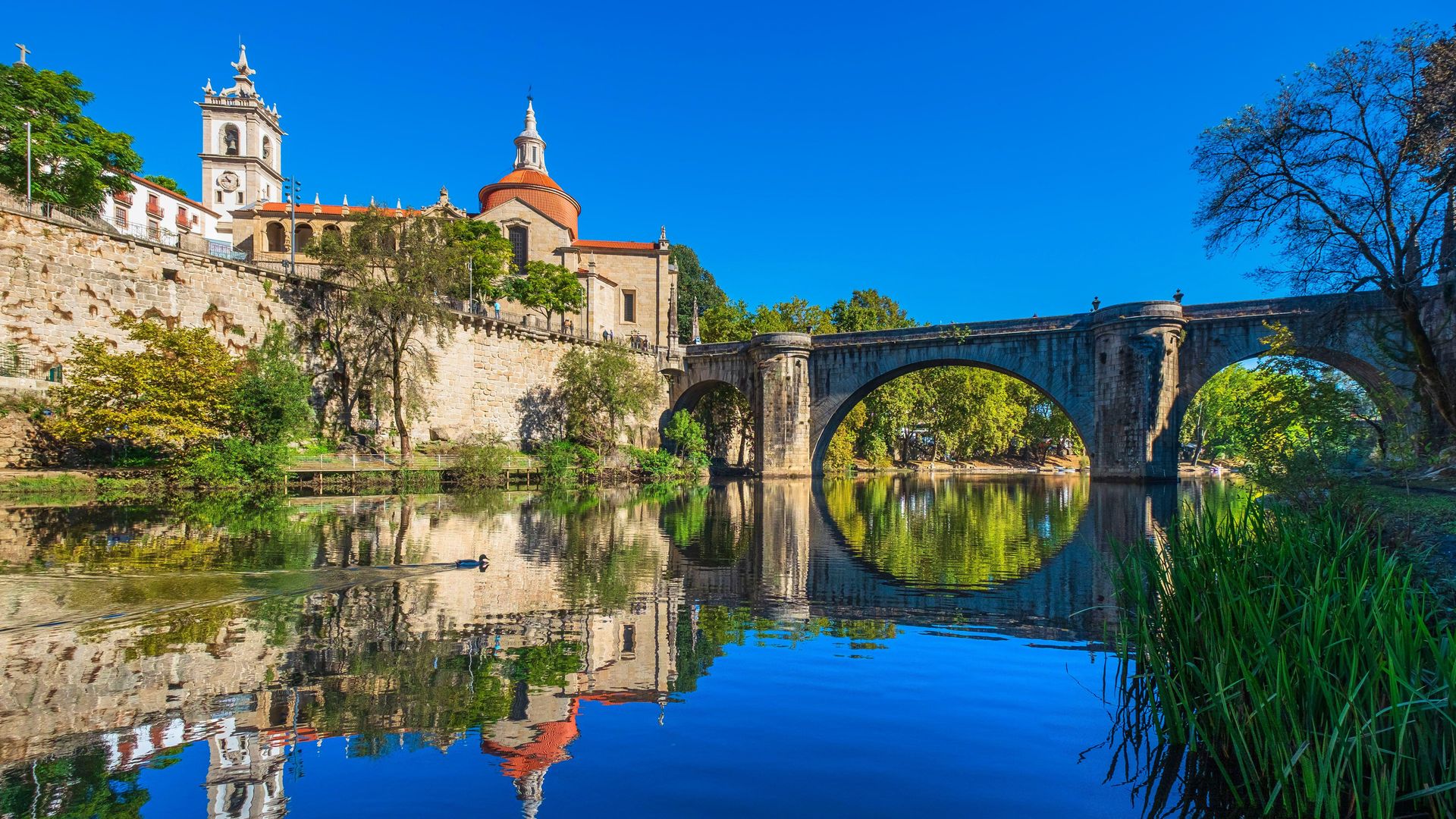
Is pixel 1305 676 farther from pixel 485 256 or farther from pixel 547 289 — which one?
pixel 547 289

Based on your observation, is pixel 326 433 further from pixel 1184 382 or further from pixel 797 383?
pixel 1184 382

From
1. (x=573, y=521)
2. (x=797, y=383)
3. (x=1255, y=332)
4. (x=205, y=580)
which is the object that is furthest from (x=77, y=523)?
(x=1255, y=332)

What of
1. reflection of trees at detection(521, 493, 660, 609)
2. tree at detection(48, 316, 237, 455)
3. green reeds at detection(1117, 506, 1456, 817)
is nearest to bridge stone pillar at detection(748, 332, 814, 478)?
reflection of trees at detection(521, 493, 660, 609)

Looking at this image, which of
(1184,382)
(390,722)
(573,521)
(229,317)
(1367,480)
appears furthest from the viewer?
(1184,382)

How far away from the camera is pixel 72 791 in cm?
416

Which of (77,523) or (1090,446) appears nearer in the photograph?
(77,523)

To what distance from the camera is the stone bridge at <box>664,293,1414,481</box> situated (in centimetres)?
3103

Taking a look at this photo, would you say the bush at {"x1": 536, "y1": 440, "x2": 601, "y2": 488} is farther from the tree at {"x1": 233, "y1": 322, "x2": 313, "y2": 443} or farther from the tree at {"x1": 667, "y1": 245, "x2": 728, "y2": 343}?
the tree at {"x1": 667, "y1": 245, "x2": 728, "y2": 343}

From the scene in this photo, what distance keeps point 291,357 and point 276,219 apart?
24243 millimetres

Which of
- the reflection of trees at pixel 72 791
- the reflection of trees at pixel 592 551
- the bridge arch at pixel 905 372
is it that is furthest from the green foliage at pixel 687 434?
the reflection of trees at pixel 72 791

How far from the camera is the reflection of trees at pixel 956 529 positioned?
12453 millimetres

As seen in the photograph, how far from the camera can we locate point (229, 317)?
29.8 m

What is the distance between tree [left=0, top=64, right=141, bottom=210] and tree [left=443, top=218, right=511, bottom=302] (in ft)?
51.8

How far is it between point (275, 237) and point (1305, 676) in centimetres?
5829
